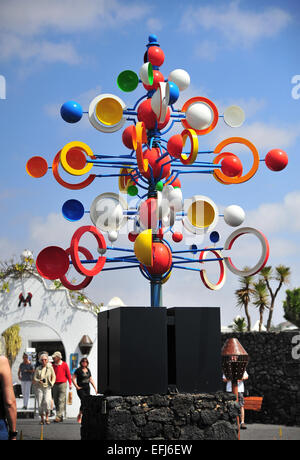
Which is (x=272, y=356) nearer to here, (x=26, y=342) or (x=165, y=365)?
(x=165, y=365)

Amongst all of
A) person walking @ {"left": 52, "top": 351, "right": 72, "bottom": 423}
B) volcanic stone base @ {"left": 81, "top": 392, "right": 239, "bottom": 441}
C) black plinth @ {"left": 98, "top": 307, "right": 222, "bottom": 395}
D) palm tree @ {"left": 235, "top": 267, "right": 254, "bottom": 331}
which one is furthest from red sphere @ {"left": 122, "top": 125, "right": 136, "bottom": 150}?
palm tree @ {"left": 235, "top": 267, "right": 254, "bottom": 331}

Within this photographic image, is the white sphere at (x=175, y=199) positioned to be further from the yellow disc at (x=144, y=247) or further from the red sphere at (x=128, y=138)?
the yellow disc at (x=144, y=247)

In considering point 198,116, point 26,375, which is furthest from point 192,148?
point 26,375

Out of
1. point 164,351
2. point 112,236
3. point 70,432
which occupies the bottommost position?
A: point 70,432

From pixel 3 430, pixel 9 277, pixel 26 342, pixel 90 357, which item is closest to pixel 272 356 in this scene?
pixel 90 357

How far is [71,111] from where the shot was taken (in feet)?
33.3

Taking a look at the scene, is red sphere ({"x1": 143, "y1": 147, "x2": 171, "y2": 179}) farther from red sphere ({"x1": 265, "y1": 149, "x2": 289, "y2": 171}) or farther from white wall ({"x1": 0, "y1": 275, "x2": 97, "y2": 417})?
white wall ({"x1": 0, "y1": 275, "x2": 97, "y2": 417})

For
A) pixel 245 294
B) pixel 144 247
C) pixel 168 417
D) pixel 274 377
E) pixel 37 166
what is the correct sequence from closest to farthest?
pixel 168 417 → pixel 144 247 → pixel 37 166 → pixel 274 377 → pixel 245 294

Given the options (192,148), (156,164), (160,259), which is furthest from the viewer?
(156,164)

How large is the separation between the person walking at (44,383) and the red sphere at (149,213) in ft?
18.2

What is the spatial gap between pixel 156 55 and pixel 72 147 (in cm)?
208

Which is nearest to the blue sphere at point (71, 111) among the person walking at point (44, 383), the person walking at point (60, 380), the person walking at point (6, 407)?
the person walking at point (6, 407)

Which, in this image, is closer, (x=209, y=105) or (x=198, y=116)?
(x=198, y=116)

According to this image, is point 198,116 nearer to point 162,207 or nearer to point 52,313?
point 162,207
